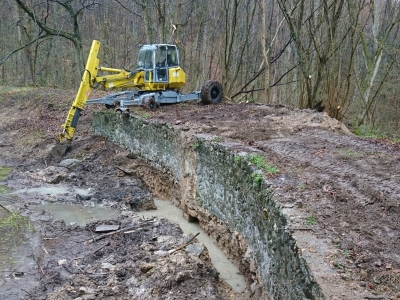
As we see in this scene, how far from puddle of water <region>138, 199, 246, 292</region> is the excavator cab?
14.5 ft

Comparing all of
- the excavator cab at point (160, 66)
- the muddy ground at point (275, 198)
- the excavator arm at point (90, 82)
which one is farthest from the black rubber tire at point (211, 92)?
the excavator arm at point (90, 82)

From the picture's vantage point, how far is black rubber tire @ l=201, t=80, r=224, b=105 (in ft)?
45.1

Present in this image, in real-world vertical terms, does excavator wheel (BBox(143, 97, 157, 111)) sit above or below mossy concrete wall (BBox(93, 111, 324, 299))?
above

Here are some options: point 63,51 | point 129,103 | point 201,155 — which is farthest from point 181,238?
point 63,51

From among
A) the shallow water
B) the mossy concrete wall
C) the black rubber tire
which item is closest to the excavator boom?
the mossy concrete wall

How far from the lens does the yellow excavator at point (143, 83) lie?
12.7m

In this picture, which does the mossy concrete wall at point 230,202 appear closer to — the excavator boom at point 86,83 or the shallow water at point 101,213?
the shallow water at point 101,213

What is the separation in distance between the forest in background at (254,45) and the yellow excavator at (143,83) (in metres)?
2.64

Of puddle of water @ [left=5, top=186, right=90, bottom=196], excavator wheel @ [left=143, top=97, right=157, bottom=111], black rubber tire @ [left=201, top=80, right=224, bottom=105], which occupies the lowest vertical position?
puddle of water @ [left=5, top=186, right=90, bottom=196]

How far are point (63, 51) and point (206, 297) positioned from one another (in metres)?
26.7

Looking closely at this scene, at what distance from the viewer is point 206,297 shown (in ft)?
18.6

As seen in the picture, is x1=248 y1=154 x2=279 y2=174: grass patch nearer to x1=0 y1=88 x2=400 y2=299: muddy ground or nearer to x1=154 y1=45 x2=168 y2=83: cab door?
x1=0 y1=88 x2=400 y2=299: muddy ground

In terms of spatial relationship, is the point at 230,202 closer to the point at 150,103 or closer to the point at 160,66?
the point at 150,103

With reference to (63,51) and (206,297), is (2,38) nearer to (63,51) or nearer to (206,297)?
Result: (63,51)
